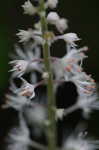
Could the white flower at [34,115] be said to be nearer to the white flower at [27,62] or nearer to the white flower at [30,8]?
the white flower at [27,62]

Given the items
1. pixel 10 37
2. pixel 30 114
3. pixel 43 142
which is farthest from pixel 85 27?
pixel 30 114

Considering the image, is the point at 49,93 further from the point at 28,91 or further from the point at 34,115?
the point at 34,115

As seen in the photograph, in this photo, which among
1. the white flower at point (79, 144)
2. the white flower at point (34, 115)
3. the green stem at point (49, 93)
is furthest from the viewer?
the white flower at point (34, 115)

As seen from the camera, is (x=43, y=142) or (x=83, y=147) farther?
(x=43, y=142)

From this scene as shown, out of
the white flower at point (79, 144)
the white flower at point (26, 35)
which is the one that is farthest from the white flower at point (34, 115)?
the white flower at point (26, 35)

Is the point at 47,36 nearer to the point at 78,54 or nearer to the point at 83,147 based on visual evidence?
the point at 78,54

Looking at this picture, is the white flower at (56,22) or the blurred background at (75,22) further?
the blurred background at (75,22)

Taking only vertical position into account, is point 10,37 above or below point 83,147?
above
